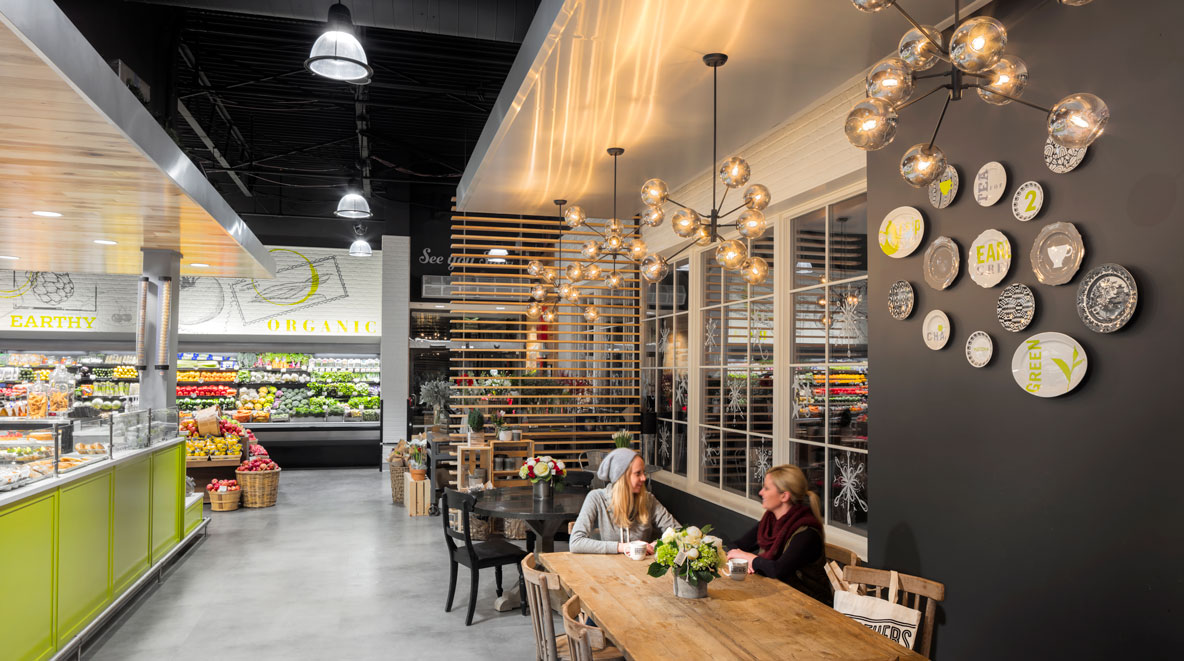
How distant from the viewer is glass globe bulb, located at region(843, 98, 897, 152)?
231cm

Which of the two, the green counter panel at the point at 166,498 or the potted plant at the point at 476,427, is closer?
the green counter panel at the point at 166,498

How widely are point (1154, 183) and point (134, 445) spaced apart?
21.7ft

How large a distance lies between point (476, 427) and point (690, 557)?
527 cm

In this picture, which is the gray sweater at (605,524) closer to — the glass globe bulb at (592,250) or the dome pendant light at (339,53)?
the glass globe bulb at (592,250)

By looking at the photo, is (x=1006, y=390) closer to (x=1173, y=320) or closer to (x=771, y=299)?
(x=1173, y=320)

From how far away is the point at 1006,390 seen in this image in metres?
3.29

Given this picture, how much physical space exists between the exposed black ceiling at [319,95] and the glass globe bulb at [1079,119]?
488 centimetres

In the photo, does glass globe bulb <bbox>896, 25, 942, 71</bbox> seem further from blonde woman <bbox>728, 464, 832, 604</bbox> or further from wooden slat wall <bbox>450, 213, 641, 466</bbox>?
wooden slat wall <bbox>450, 213, 641, 466</bbox>

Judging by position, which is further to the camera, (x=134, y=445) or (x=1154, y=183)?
(x=134, y=445)

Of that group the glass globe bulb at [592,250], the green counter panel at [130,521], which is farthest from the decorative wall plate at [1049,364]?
the green counter panel at [130,521]

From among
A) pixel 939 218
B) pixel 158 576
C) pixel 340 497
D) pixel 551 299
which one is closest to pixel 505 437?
pixel 551 299

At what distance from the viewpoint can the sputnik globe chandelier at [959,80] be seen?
1.99 meters

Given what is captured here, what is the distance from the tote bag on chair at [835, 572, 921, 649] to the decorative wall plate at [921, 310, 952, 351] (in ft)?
3.74

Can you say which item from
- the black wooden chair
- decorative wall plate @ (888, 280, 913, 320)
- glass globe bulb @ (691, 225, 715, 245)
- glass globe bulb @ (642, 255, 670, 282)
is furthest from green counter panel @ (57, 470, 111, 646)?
decorative wall plate @ (888, 280, 913, 320)
